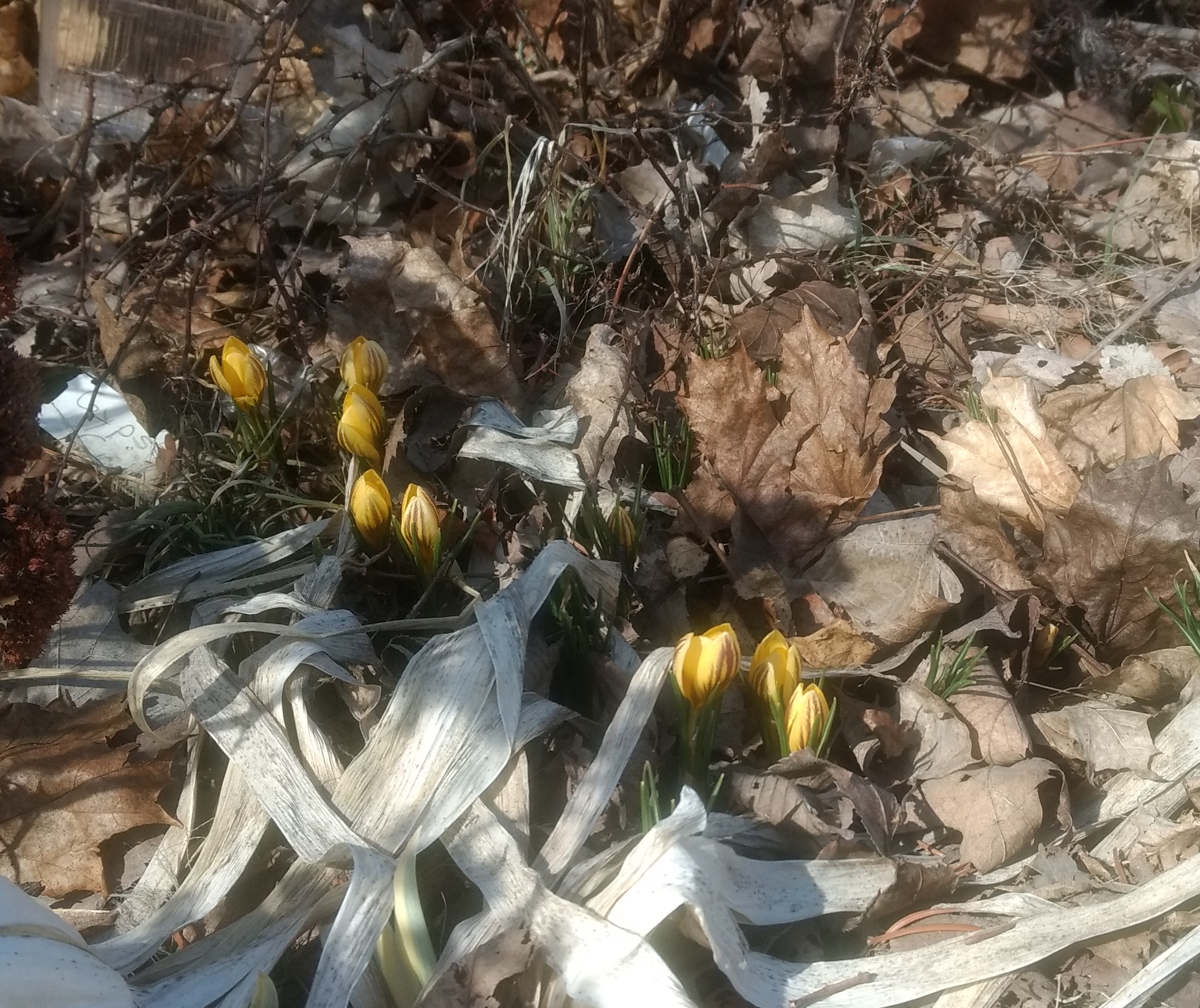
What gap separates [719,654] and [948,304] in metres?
1.44

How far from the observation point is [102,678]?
5.26 ft

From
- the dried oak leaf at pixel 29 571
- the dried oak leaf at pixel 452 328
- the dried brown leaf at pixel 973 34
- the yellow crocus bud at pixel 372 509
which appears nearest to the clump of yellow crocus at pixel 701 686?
the yellow crocus bud at pixel 372 509

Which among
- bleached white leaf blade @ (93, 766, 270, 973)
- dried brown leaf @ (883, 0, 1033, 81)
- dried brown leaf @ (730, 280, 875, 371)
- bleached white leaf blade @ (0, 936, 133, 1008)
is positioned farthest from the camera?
dried brown leaf @ (883, 0, 1033, 81)

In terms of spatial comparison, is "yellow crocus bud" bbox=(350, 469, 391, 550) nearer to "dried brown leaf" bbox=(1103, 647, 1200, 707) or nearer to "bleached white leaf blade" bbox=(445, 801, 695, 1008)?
"bleached white leaf blade" bbox=(445, 801, 695, 1008)

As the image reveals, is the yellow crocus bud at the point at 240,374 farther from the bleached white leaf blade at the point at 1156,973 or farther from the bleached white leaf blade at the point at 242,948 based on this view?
the bleached white leaf blade at the point at 1156,973

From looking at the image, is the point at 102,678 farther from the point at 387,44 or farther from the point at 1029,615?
the point at 387,44

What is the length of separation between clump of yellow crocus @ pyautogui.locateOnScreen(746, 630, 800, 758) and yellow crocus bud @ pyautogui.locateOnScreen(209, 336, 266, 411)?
1122mm

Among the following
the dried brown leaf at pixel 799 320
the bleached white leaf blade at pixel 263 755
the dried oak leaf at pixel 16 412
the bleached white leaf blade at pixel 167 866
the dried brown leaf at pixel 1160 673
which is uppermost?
the dried brown leaf at pixel 799 320

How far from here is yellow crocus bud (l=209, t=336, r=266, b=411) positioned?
181cm

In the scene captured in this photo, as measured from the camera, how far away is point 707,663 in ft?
4.44

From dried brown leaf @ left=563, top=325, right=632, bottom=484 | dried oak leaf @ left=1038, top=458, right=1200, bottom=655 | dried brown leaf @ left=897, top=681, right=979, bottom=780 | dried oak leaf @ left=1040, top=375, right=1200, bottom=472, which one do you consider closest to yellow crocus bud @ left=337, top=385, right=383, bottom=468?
dried brown leaf @ left=563, top=325, right=632, bottom=484

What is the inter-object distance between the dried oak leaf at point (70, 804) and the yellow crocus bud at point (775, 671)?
96cm

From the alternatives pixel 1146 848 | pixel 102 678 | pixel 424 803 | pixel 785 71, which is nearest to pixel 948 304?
pixel 785 71

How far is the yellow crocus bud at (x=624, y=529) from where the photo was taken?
1672mm
